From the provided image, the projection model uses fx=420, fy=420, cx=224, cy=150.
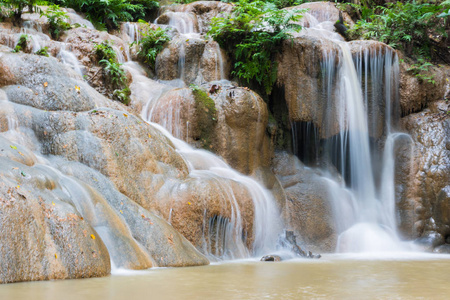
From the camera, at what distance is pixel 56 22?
12023mm

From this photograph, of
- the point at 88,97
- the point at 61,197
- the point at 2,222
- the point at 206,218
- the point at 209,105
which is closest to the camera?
the point at 2,222

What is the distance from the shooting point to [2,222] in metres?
3.59

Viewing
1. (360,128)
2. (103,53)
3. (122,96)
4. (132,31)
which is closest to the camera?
(122,96)

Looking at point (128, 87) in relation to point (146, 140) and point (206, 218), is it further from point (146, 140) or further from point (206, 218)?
point (206, 218)

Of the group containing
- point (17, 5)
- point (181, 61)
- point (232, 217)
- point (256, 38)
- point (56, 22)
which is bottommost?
point (232, 217)

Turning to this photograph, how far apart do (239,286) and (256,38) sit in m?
9.21

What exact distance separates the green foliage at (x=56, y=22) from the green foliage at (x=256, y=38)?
Result: 4.23 metres

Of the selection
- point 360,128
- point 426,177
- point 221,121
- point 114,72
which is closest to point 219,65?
point 221,121

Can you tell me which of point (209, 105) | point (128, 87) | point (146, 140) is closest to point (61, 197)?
point (146, 140)

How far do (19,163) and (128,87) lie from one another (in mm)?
6288

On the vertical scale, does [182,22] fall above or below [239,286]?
above

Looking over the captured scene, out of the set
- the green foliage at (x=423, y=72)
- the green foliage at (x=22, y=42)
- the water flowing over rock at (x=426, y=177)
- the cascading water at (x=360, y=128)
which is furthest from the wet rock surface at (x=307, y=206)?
the green foliage at (x=22, y=42)

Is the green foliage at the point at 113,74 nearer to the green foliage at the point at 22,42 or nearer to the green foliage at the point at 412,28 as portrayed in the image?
the green foliage at the point at 22,42

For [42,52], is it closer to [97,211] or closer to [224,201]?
[224,201]
